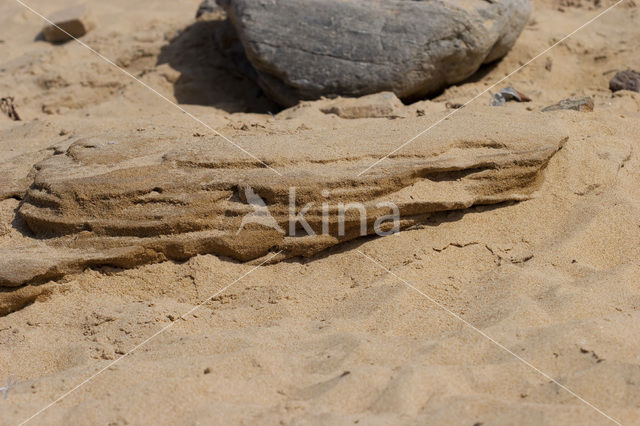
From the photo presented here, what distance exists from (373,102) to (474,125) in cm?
93

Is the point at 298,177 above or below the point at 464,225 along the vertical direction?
above

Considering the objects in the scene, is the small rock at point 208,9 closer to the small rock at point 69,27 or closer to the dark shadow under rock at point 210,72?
the dark shadow under rock at point 210,72

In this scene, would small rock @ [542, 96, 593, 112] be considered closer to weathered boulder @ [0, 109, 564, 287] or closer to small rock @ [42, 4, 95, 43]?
weathered boulder @ [0, 109, 564, 287]

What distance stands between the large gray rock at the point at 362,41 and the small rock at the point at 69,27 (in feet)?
7.89

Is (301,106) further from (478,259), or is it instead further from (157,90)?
(478,259)

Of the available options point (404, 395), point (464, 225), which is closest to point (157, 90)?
point (464, 225)

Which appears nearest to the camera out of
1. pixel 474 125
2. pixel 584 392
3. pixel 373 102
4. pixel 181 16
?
pixel 584 392

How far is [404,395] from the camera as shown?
2.06 m

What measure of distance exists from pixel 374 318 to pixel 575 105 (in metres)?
2.23

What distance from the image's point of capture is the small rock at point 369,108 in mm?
4031

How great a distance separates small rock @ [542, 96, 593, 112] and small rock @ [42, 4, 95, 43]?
14.4 feet

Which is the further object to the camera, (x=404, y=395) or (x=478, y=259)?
(x=478, y=259)

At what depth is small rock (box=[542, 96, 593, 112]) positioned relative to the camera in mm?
3998

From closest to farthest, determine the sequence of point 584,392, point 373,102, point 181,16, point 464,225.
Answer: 1. point 584,392
2. point 464,225
3. point 373,102
4. point 181,16
